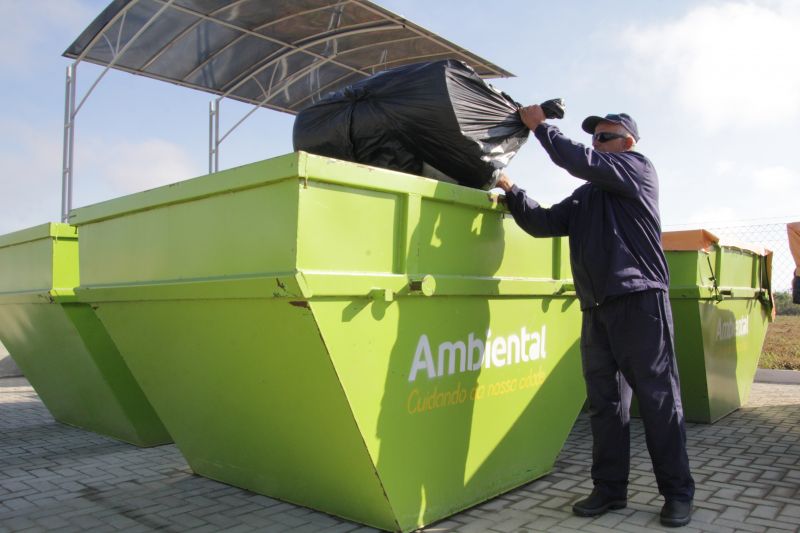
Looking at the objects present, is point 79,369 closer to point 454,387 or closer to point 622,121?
point 454,387

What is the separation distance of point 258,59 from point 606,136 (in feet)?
23.8

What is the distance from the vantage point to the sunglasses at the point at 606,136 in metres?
3.23

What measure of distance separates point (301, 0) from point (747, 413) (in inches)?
264

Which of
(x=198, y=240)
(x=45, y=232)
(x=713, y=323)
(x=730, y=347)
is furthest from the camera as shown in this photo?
(x=730, y=347)

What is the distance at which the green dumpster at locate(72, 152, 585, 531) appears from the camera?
7.79 ft

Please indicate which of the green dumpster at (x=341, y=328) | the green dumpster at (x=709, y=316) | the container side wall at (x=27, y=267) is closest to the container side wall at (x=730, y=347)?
the green dumpster at (x=709, y=316)

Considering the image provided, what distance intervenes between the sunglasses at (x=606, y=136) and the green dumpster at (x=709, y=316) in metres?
2.09

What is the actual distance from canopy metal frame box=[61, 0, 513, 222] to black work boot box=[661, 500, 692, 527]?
22.1 ft

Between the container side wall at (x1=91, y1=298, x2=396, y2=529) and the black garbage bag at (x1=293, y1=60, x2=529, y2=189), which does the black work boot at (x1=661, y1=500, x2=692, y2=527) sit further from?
the black garbage bag at (x1=293, y1=60, x2=529, y2=189)

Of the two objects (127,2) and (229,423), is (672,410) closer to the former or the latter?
(229,423)

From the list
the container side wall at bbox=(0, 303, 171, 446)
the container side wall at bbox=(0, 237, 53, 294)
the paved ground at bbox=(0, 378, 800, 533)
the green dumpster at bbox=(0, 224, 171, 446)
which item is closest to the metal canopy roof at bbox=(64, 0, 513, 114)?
the container side wall at bbox=(0, 237, 53, 294)

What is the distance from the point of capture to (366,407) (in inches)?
98.7

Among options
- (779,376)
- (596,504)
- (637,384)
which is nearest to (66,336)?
(596,504)

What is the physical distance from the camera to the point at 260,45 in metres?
9.12
